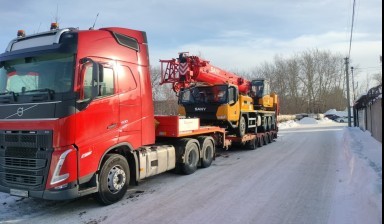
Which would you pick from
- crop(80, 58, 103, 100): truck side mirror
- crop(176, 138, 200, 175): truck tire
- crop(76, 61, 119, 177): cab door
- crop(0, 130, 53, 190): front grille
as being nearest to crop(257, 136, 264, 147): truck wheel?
crop(176, 138, 200, 175): truck tire

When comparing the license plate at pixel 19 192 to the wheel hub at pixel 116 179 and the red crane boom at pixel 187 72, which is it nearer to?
the wheel hub at pixel 116 179

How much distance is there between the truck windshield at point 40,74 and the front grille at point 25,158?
820mm

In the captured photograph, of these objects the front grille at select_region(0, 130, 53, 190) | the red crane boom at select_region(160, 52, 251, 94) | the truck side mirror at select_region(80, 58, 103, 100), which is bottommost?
the front grille at select_region(0, 130, 53, 190)

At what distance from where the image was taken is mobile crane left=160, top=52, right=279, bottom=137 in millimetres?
11563

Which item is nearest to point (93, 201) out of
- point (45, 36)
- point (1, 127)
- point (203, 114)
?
point (1, 127)

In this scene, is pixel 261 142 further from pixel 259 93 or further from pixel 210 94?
pixel 210 94

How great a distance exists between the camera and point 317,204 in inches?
259

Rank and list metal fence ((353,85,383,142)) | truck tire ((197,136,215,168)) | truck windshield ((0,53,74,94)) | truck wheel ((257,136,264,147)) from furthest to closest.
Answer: truck wheel ((257,136,264,147)) → metal fence ((353,85,383,142)) → truck tire ((197,136,215,168)) → truck windshield ((0,53,74,94))

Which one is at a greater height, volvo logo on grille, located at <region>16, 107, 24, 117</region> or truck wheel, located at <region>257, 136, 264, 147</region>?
volvo logo on grille, located at <region>16, 107, 24, 117</region>

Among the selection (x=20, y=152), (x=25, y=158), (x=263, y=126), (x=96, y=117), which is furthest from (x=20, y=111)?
(x=263, y=126)

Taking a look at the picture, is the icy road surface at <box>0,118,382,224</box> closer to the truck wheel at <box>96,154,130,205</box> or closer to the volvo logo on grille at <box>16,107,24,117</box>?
the truck wheel at <box>96,154,130,205</box>

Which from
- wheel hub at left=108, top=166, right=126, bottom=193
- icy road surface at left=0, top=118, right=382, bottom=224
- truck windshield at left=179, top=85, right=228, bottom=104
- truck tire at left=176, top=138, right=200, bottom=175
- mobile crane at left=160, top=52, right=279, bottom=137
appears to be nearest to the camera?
icy road surface at left=0, top=118, right=382, bottom=224

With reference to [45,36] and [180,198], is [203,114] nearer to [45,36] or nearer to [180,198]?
[180,198]

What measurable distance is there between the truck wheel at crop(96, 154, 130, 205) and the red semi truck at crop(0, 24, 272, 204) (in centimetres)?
2
